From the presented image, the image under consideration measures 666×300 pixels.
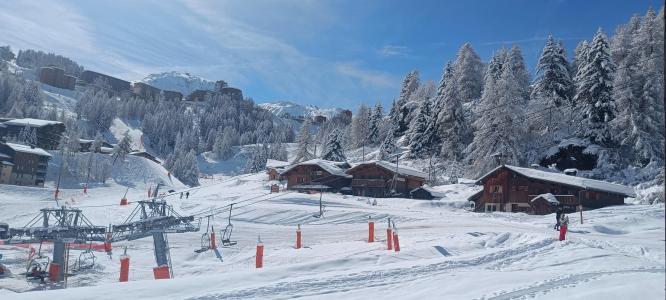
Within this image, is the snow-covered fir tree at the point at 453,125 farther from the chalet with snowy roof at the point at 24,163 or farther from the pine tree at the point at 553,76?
the chalet with snowy roof at the point at 24,163

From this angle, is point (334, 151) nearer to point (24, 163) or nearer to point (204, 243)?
point (24, 163)

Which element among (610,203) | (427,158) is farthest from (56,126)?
(610,203)

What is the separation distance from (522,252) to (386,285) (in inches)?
285

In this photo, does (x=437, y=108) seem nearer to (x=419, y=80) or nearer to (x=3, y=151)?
(x=419, y=80)

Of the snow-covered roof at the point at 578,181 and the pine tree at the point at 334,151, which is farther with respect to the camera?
the pine tree at the point at 334,151

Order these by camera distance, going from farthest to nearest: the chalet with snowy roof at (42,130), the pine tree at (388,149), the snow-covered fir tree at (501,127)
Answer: the chalet with snowy roof at (42,130) → the pine tree at (388,149) → the snow-covered fir tree at (501,127)

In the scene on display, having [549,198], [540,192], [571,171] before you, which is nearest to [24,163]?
[540,192]

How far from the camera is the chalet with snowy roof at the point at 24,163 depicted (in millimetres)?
82062

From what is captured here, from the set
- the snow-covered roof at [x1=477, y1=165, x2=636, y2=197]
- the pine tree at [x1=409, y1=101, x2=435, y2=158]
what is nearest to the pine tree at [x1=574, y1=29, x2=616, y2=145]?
the snow-covered roof at [x1=477, y1=165, x2=636, y2=197]

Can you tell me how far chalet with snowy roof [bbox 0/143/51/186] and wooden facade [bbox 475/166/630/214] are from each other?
73.4 meters

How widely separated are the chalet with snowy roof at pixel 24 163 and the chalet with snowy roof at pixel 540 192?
241 feet

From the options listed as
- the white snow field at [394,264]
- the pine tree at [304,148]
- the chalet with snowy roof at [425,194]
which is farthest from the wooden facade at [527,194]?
the pine tree at [304,148]

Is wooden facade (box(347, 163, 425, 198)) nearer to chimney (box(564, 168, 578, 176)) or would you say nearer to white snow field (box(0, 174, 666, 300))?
chimney (box(564, 168, 578, 176))

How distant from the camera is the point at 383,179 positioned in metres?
65.9
